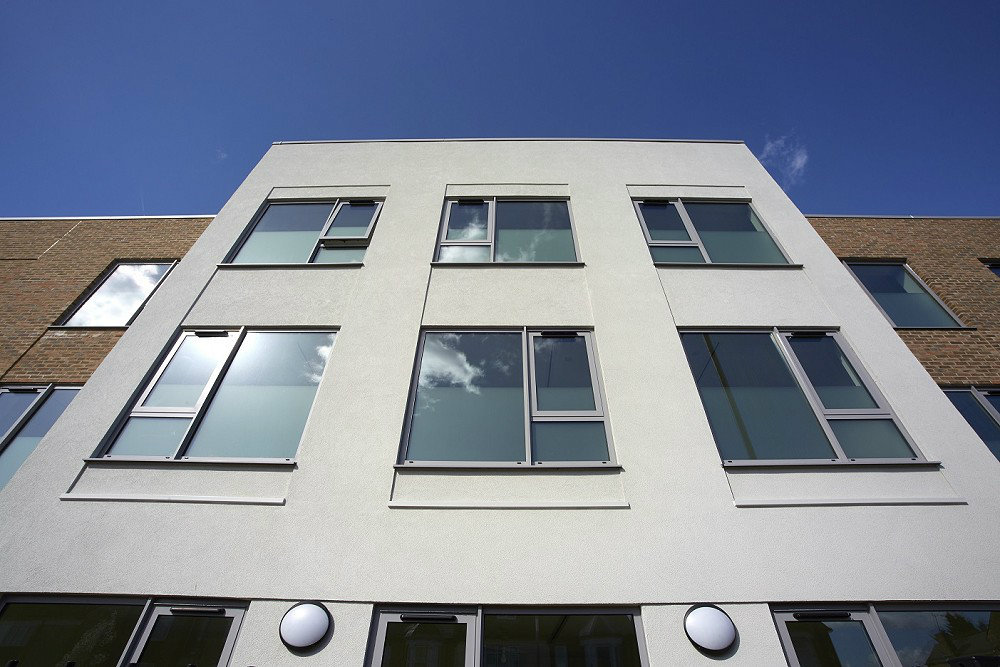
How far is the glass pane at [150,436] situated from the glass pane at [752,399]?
571cm

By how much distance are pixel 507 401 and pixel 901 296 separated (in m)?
7.26

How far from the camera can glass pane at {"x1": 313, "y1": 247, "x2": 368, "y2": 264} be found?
701cm

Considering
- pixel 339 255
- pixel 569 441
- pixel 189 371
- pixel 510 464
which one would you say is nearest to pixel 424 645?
pixel 510 464

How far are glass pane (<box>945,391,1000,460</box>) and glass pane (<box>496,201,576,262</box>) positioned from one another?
5.62 metres

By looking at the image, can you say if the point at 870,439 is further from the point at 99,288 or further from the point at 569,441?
the point at 99,288

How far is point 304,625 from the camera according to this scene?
146 inches

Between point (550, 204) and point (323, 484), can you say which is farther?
point (550, 204)

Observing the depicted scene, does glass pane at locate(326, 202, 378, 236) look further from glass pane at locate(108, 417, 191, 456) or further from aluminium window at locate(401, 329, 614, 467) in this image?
glass pane at locate(108, 417, 191, 456)

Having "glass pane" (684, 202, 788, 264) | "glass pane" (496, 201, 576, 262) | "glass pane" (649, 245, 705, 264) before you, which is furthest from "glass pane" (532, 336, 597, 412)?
"glass pane" (684, 202, 788, 264)

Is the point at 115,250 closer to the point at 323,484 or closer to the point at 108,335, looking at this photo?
the point at 108,335

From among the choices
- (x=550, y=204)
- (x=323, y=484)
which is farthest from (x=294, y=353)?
(x=550, y=204)

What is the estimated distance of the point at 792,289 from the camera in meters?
6.55

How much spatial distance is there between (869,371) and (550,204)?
497 centimetres

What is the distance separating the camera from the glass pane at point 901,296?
7594mm
